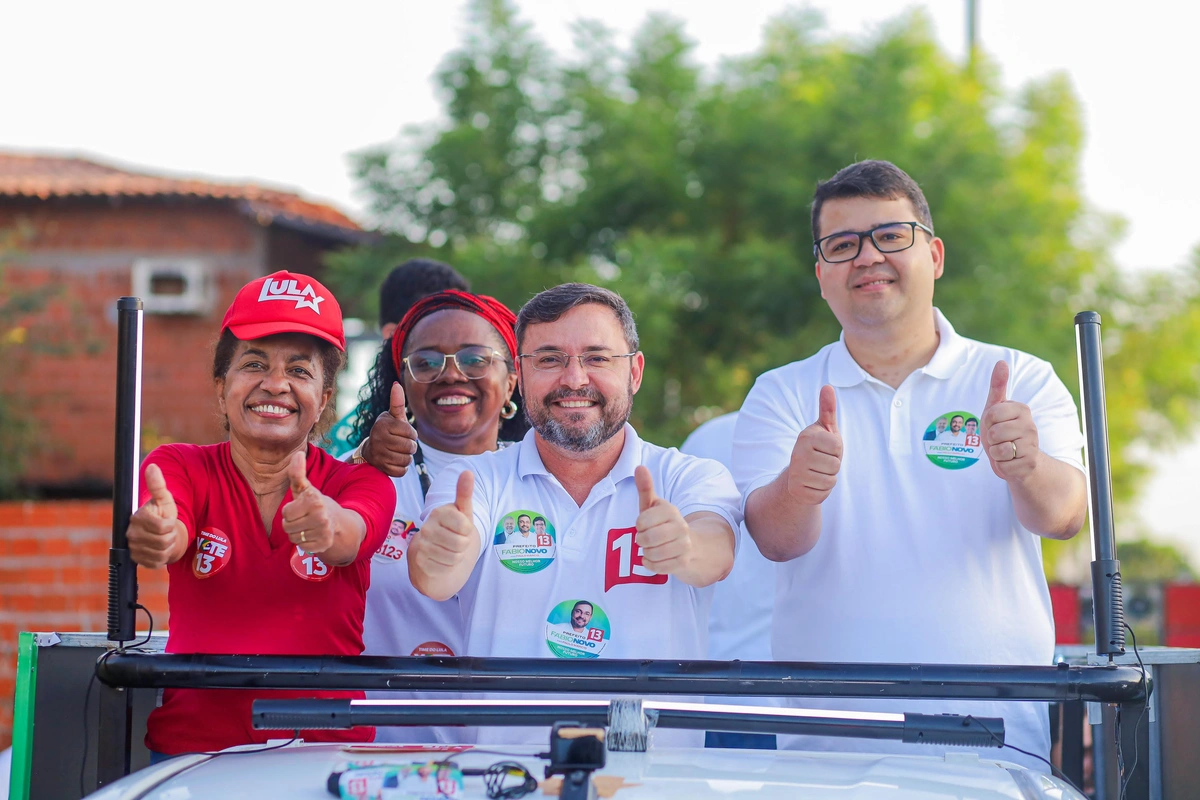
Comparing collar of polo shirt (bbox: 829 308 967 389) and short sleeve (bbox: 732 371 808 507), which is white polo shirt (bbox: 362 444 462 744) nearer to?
short sleeve (bbox: 732 371 808 507)

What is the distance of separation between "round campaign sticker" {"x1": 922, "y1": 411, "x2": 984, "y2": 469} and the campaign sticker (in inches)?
64.1

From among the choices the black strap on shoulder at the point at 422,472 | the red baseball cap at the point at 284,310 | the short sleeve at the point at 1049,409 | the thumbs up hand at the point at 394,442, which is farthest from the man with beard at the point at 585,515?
the short sleeve at the point at 1049,409

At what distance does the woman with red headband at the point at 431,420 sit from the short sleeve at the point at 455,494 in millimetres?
118

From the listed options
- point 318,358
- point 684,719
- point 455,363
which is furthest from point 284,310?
point 684,719

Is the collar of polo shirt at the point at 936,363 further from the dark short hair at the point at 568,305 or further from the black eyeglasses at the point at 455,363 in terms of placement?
the black eyeglasses at the point at 455,363

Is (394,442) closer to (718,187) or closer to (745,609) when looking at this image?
(745,609)

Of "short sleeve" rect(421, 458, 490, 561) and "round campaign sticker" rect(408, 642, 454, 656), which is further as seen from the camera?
"round campaign sticker" rect(408, 642, 454, 656)

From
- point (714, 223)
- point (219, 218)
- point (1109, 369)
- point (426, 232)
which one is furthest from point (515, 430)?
point (1109, 369)

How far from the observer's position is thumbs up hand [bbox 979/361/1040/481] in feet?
8.06

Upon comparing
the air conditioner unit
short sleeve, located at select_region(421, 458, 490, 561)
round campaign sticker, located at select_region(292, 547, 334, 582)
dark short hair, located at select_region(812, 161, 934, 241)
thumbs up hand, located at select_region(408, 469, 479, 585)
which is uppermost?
the air conditioner unit

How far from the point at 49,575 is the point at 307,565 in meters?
6.77

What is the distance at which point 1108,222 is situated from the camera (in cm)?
1838

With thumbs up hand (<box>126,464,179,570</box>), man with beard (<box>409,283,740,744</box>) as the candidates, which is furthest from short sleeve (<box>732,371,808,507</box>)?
thumbs up hand (<box>126,464,179,570</box>)

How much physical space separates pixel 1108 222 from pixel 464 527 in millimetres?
18164
